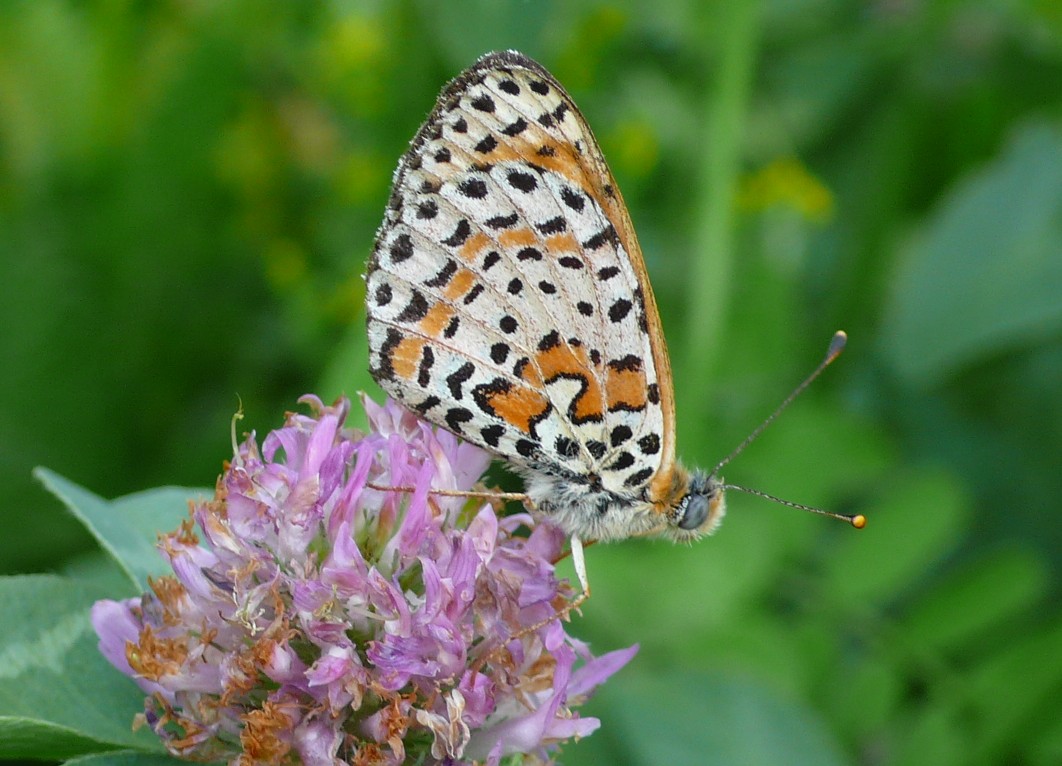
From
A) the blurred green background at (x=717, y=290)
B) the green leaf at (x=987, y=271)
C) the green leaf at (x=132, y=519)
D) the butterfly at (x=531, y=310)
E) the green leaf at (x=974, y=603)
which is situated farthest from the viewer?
the green leaf at (x=987, y=271)

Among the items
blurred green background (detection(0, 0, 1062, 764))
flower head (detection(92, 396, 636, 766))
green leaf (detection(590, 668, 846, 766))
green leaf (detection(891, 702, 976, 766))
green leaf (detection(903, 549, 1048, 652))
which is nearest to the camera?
flower head (detection(92, 396, 636, 766))

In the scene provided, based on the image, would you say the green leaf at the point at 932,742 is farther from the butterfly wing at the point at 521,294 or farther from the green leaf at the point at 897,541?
the butterfly wing at the point at 521,294

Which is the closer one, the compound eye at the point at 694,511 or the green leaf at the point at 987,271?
the compound eye at the point at 694,511

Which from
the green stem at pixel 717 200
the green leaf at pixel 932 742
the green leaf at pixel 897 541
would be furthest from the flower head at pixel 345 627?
the green stem at pixel 717 200

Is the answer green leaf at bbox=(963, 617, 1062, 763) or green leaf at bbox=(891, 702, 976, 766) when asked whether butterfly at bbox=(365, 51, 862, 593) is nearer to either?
green leaf at bbox=(891, 702, 976, 766)

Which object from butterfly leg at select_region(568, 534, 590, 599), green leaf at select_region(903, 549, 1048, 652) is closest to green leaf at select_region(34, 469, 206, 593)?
butterfly leg at select_region(568, 534, 590, 599)

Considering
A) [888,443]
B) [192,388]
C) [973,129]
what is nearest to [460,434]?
[888,443]

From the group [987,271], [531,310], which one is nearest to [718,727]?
[531,310]
